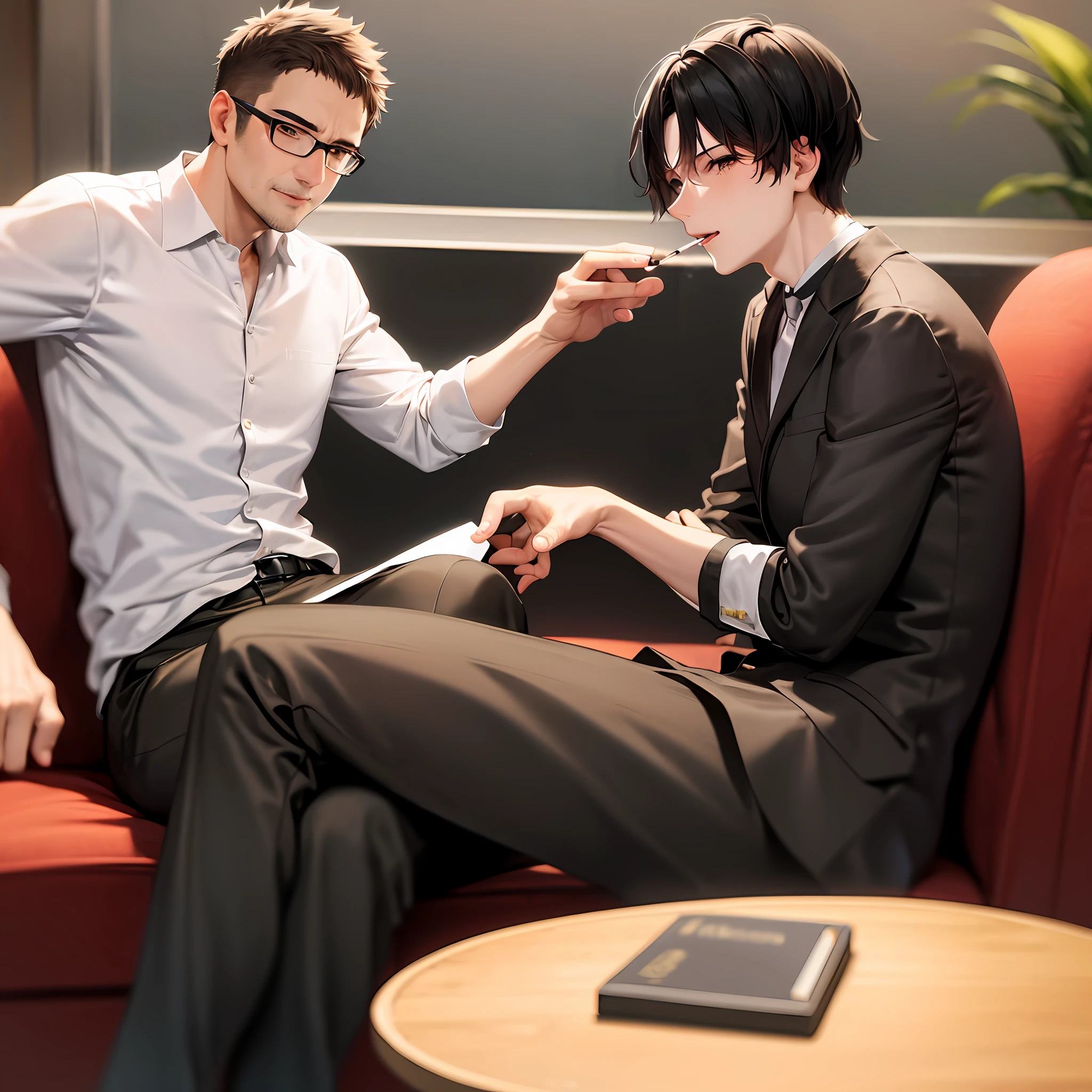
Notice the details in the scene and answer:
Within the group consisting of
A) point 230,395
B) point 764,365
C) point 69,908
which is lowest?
point 69,908

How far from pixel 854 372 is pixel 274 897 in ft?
2.40

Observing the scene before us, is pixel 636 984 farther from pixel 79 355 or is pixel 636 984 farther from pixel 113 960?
pixel 79 355

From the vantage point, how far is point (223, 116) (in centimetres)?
141

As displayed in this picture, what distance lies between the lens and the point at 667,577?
1.20 metres

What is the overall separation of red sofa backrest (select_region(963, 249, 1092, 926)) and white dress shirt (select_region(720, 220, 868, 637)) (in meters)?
0.26

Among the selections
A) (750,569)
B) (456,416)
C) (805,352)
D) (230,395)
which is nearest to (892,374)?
(805,352)

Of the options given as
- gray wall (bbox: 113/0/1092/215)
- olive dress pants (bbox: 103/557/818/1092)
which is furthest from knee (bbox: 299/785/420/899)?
gray wall (bbox: 113/0/1092/215)

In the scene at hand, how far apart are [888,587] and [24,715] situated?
0.84 m

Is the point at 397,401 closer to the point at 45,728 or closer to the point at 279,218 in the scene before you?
the point at 279,218

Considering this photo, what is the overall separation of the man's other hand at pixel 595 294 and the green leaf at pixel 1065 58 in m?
1.13

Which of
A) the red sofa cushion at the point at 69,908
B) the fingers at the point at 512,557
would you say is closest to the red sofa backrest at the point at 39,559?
the red sofa cushion at the point at 69,908

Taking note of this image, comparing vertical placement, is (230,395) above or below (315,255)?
below

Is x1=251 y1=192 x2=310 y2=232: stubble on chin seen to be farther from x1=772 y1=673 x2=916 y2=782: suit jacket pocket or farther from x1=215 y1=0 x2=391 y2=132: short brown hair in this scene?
x1=772 y1=673 x2=916 y2=782: suit jacket pocket

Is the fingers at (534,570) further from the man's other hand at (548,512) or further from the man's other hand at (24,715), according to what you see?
the man's other hand at (24,715)
